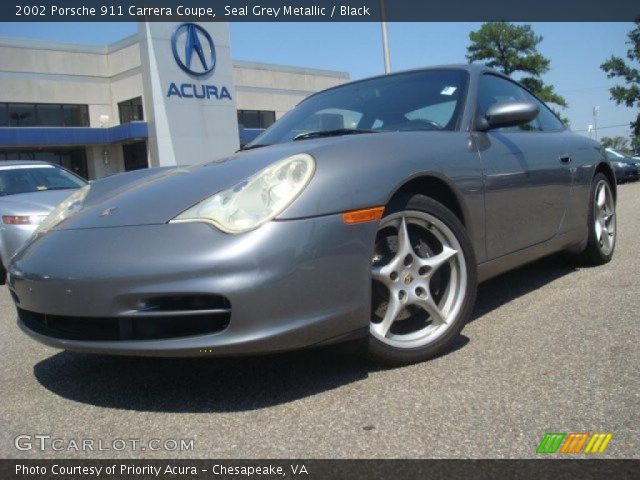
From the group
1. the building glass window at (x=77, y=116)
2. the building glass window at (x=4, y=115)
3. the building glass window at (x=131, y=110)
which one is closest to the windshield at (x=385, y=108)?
the building glass window at (x=131, y=110)

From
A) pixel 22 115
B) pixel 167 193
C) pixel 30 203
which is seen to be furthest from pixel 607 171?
pixel 22 115

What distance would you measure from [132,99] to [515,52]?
29.5 metres

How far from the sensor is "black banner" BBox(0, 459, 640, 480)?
5.08ft

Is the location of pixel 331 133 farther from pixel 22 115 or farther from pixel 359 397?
pixel 22 115

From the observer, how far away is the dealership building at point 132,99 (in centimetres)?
2533

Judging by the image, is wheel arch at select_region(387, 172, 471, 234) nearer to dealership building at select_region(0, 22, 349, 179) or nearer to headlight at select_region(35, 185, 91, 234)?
headlight at select_region(35, 185, 91, 234)

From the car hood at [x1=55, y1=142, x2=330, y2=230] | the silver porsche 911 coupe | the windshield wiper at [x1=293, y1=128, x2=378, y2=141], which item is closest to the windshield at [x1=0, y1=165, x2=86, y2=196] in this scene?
the silver porsche 911 coupe

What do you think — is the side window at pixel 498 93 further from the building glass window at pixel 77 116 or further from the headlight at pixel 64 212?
the building glass window at pixel 77 116

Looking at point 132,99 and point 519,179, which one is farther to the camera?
point 132,99

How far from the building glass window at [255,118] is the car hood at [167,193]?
35.3 m

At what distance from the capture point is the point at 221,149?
88.5ft

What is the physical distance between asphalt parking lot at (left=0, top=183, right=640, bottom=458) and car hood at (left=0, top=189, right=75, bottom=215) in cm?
287

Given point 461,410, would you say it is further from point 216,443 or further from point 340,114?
point 340,114

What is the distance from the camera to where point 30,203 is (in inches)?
224
